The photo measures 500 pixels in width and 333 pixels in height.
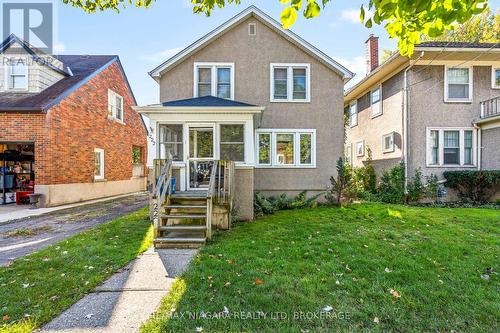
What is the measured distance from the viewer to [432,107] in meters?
11.6

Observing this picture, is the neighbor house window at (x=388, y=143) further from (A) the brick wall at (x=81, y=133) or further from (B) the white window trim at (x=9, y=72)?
(B) the white window trim at (x=9, y=72)

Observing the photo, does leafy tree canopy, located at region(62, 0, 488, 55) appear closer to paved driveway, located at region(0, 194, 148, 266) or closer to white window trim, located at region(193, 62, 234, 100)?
paved driveway, located at region(0, 194, 148, 266)

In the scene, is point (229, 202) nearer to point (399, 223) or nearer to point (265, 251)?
point (265, 251)

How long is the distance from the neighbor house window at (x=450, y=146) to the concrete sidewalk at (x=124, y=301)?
472 inches

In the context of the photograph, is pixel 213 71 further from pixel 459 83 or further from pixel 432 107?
pixel 459 83

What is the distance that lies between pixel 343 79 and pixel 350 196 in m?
4.94

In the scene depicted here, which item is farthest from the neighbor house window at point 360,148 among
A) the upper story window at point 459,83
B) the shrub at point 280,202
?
the shrub at point 280,202

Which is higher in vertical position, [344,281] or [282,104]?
[282,104]

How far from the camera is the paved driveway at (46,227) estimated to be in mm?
5555

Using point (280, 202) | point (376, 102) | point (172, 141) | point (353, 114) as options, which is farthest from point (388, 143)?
point (172, 141)

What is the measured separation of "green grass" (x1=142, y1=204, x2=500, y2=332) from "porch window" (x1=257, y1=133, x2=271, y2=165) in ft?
14.1

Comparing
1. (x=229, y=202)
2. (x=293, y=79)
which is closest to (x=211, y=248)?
(x=229, y=202)

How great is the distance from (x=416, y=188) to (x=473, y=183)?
2.38 m

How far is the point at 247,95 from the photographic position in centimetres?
1075
